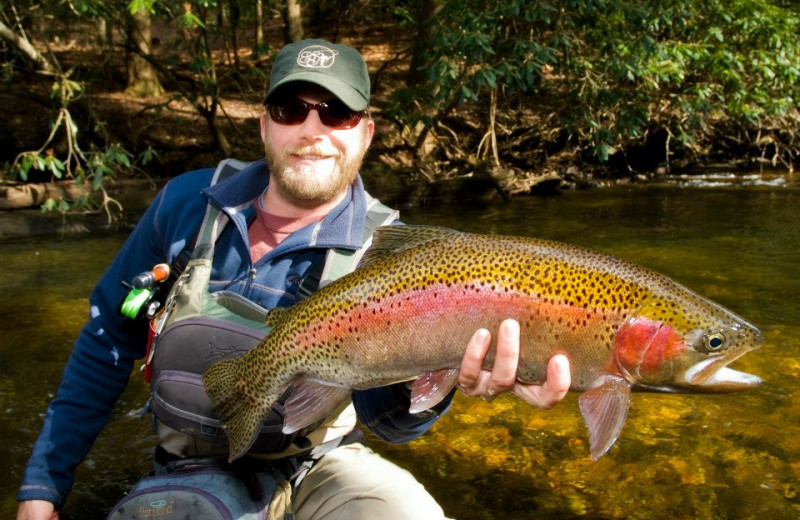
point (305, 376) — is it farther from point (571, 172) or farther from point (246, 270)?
point (571, 172)

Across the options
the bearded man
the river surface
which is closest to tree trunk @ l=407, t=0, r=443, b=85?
the river surface

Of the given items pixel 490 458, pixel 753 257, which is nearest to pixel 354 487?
pixel 490 458

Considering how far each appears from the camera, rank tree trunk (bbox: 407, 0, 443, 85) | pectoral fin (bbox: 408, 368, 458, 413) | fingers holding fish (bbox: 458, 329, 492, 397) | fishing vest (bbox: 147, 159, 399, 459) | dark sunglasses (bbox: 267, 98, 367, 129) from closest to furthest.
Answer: fingers holding fish (bbox: 458, 329, 492, 397), pectoral fin (bbox: 408, 368, 458, 413), fishing vest (bbox: 147, 159, 399, 459), dark sunglasses (bbox: 267, 98, 367, 129), tree trunk (bbox: 407, 0, 443, 85)

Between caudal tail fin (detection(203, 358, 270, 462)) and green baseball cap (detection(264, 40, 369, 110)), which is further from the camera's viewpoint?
green baseball cap (detection(264, 40, 369, 110))

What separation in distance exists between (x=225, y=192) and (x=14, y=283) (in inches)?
210

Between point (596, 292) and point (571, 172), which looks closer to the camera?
point (596, 292)

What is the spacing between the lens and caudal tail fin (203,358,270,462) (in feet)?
7.58

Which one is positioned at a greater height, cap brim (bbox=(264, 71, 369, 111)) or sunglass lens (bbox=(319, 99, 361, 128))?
cap brim (bbox=(264, 71, 369, 111))

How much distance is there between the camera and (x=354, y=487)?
8.38 feet

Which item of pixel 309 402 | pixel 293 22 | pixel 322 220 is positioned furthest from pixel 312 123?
pixel 293 22

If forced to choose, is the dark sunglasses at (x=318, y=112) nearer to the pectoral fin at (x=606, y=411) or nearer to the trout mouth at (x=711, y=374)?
the pectoral fin at (x=606, y=411)

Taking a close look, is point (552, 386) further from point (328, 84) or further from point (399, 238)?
point (328, 84)

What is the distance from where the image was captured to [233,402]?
2357 mm

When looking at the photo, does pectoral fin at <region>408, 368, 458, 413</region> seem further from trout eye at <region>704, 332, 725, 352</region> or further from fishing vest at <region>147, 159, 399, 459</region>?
trout eye at <region>704, 332, 725, 352</region>
